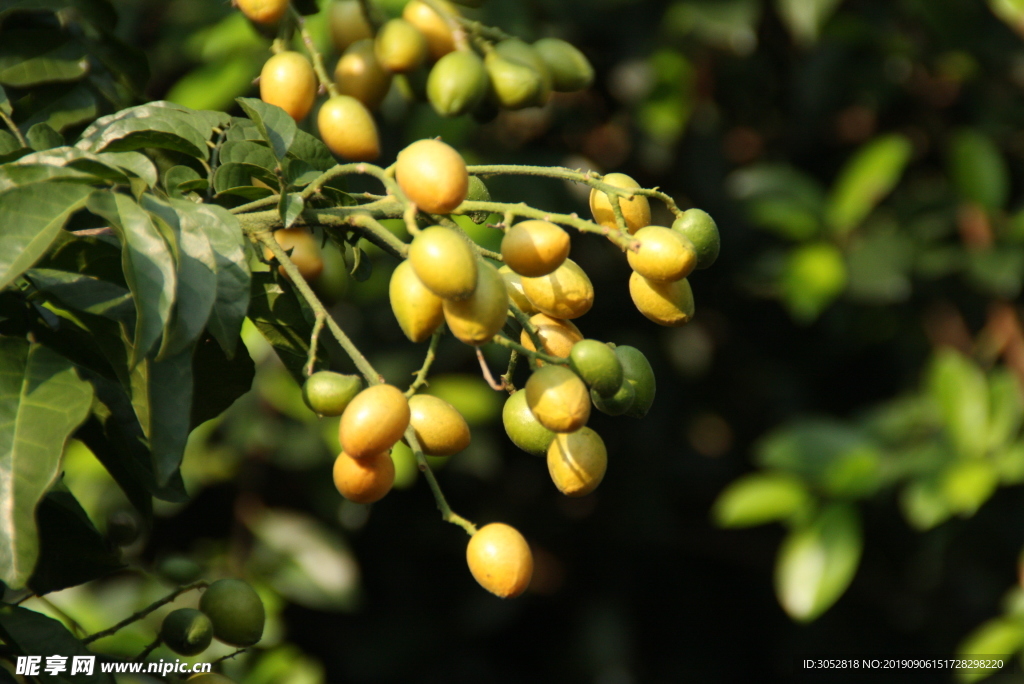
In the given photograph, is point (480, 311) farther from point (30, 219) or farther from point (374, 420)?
point (30, 219)

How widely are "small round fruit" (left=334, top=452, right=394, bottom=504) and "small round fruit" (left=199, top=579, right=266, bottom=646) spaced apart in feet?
0.59

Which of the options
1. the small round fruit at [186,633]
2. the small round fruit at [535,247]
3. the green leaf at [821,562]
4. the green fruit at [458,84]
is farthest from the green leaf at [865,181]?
the small round fruit at [186,633]

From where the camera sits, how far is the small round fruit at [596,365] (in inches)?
25.2

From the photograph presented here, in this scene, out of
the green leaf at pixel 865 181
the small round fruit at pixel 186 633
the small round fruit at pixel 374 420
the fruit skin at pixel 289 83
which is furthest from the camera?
the green leaf at pixel 865 181

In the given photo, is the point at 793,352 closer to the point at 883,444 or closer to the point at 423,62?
the point at 883,444

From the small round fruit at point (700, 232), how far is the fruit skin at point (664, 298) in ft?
0.09

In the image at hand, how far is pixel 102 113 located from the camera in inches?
37.8

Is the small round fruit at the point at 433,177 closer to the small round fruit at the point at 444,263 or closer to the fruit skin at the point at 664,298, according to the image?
the small round fruit at the point at 444,263

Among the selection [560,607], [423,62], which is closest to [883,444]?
[560,607]

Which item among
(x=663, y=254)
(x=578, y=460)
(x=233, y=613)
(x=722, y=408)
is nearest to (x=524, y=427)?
(x=578, y=460)

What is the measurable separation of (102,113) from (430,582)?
1.57 metres

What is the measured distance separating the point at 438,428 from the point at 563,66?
0.47 meters

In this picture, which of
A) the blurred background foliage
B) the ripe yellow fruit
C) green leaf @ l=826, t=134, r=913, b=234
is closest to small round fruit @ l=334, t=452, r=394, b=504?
the ripe yellow fruit

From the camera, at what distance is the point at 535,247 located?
63 centimetres
